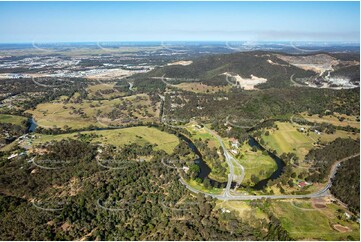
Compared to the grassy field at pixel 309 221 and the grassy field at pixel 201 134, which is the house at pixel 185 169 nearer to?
the grassy field at pixel 201 134

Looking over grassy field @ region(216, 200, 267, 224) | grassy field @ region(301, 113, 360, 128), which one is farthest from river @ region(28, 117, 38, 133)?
grassy field @ region(301, 113, 360, 128)

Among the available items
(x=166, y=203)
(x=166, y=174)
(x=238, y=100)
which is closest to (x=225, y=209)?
(x=166, y=203)

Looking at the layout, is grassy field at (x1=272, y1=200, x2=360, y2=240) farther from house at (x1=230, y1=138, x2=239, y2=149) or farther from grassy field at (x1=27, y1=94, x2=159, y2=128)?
grassy field at (x1=27, y1=94, x2=159, y2=128)

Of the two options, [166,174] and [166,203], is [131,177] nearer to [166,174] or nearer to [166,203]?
[166,174]

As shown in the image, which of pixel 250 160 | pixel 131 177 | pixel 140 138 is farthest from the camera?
pixel 140 138

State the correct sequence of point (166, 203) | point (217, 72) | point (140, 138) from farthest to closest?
point (217, 72)
point (140, 138)
point (166, 203)
